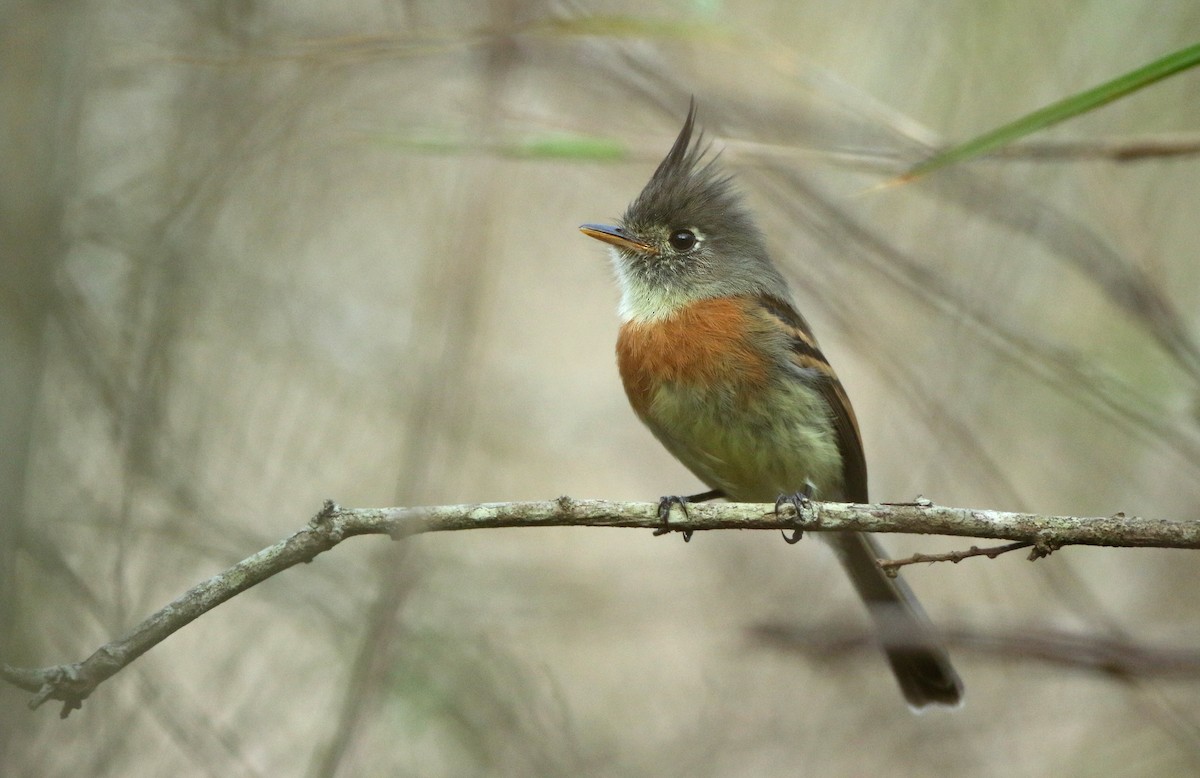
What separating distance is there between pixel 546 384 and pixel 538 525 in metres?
4.53

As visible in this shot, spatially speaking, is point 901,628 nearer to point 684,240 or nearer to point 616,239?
point 684,240

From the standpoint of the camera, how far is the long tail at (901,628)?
14.7 feet

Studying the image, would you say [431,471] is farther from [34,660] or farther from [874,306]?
[874,306]

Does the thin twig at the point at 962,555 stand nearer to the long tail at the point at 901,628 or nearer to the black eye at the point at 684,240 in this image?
the long tail at the point at 901,628

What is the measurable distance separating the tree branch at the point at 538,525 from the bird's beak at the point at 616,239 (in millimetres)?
1915

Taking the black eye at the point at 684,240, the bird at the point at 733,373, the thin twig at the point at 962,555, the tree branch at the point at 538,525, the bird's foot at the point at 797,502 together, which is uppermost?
the black eye at the point at 684,240

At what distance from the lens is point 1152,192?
17.5ft

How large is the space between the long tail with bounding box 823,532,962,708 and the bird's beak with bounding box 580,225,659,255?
145cm

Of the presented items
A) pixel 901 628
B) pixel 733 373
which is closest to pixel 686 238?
pixel 733 373

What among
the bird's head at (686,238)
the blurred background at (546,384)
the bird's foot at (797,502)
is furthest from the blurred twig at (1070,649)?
the bird's head at (686,238)

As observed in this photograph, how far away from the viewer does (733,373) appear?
4004 millimetres

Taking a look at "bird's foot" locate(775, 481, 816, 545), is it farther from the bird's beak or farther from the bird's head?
the bird's beak

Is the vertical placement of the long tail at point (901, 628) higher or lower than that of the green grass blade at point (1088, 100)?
lower

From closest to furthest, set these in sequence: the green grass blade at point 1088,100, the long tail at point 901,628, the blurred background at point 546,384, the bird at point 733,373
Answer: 1. the green grass blade at point 1088,100
2. the blurred background at point 546,384
3. the bird at point 733,373
4. the long tail at point 901,628
